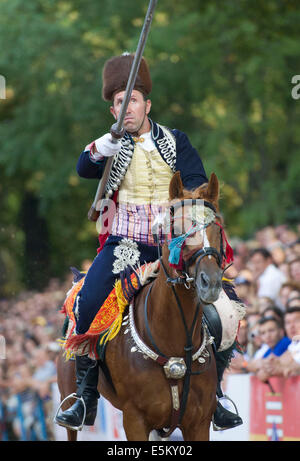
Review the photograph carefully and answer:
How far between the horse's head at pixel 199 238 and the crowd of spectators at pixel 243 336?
2862 millimetres

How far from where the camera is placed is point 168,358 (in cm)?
505

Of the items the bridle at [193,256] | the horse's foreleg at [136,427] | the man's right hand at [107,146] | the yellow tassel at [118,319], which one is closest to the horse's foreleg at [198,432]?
the horse's foreleg at [136,427]

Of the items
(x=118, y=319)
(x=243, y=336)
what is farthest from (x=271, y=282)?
(x=118, y=319)

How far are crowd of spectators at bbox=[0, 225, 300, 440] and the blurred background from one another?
1032mm

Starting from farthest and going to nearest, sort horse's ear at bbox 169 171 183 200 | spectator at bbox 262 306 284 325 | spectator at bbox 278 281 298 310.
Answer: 1. spectator at bbox 278 281 298 310
2. spectator at bbox 262 306 284 325
3. horse's ear at bbox 169 171 183 200

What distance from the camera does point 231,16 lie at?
15.0m

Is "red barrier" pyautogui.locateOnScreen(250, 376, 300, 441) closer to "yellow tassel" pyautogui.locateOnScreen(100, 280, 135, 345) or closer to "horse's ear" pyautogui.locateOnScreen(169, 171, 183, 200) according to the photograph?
"yellow tassel" pyautogui.locateOnScreen(100, 280, 135, 345)

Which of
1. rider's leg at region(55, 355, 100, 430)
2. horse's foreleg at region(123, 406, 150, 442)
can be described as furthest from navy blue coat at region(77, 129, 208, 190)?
horse's foreleg at region(123, 406, 150, 442)

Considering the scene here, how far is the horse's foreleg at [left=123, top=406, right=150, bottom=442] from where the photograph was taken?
5102 millimetres

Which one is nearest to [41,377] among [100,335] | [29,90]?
[100,335]

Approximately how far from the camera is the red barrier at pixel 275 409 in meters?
7.31

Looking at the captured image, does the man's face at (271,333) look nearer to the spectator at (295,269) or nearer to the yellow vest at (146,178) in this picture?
the spectator at (295,269)

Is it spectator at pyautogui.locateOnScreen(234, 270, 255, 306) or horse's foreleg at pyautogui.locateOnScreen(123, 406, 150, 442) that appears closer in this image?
horse's foreleg at pyautogui.locateOnScreen(123, 406, 150, 442)

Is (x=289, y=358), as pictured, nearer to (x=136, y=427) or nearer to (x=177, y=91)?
(x=136, y=427)
